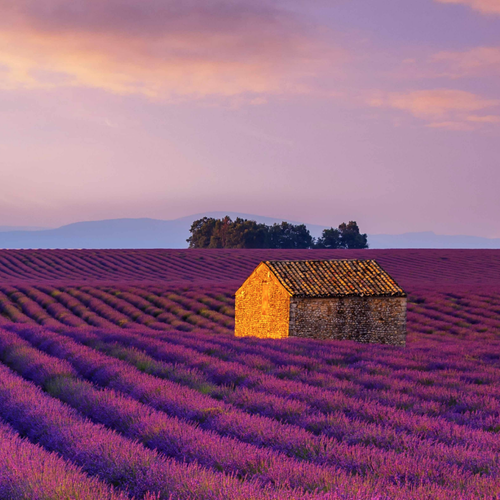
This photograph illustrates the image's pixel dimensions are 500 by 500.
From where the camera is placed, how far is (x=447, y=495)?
377 centimetres

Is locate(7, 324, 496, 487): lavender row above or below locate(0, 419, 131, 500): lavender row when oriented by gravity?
below

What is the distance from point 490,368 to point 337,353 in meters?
2.93

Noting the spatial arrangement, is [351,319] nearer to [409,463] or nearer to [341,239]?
[409,463]

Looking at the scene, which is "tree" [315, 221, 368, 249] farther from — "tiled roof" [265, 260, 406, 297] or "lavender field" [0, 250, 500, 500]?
"lavender field" [0, 250, 500, 500]

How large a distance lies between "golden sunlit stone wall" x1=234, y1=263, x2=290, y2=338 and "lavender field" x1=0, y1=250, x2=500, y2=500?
591 centimetres

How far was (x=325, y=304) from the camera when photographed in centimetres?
1983

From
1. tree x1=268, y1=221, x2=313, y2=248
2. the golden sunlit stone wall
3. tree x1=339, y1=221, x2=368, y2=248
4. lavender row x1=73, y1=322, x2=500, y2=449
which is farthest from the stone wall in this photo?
tree x1=339, y1=221, x2=368, y2=248

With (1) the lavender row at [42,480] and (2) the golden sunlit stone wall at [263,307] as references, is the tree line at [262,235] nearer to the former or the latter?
(2) the golden sunlit stone wall at [263,307]

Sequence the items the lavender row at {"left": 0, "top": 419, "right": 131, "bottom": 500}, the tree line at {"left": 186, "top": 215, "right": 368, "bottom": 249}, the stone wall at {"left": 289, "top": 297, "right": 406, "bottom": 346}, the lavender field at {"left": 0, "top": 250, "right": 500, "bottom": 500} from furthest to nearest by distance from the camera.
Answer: the tree line at {"left": 186, "top": 215, "right": 368, "bottom": 249}
the stone wall at {"left": 289, "top": 297, "right": 406, "bottom": 346}
the lavender field at {"left": 0, "top": 250, "right": 500, "bottom": 500}
the lavender row at {"left": 0, "top": 419, "right": 131, "bottom": 500}

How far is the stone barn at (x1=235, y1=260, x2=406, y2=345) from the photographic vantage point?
19578 millimetres

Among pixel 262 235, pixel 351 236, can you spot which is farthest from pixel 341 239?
pixel 262 235

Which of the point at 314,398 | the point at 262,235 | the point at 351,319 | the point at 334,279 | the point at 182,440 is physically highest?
the point at 262,235

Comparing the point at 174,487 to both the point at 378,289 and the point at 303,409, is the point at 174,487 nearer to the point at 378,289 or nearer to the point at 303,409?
the point at 303,409

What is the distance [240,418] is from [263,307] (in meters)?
14.6
